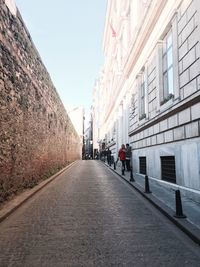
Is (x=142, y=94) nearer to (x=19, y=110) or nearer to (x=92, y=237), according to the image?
(x=19, y=110)

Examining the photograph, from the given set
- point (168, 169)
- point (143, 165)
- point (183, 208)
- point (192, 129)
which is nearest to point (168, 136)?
point (168, 169)

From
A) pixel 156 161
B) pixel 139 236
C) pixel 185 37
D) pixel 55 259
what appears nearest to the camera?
pixel 55 259

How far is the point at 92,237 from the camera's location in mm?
4988

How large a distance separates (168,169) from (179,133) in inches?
68.7

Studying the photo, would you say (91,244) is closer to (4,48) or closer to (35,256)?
(35,256)

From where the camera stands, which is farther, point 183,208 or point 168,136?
point 168,136

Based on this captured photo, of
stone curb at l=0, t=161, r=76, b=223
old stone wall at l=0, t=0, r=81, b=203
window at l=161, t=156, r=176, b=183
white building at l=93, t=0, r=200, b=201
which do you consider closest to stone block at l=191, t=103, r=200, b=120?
white building at l=93, t=0, r=200, b=201

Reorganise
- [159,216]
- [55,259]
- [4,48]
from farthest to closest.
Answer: [4,48]
[159,216]
[55,259]

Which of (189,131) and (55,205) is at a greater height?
(189,131)

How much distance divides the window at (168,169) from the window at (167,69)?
1.93 m

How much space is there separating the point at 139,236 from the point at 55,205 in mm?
3132

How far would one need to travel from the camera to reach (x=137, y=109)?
16562 mm

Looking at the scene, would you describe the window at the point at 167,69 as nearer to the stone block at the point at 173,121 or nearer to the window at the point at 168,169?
the stone block at the point at 173,121

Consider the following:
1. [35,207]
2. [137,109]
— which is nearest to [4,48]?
[35,207]
